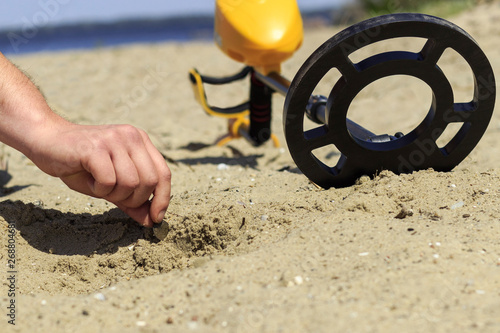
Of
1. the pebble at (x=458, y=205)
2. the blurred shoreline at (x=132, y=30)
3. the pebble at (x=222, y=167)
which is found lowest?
the blurred shoreline at (x=132, y=30)

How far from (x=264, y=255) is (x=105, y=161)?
489 millimetres

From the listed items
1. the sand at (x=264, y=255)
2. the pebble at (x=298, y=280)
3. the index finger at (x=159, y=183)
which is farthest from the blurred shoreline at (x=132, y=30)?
the pebble at (x=298, y=280)

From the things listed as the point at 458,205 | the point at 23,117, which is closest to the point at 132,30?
the point at 23,117

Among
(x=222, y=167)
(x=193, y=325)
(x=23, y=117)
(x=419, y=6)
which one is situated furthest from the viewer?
(x=419, y=6)

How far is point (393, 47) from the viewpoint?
4.87 m

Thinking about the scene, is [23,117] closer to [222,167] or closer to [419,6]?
[222,167]

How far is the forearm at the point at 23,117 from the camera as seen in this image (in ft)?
4.73

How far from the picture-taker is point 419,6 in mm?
8234

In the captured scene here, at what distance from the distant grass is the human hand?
19.3 feet

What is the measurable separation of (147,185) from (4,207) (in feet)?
2.02

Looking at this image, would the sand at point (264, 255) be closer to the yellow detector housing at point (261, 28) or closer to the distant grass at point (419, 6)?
the yellow detector housing at point (261, 28)

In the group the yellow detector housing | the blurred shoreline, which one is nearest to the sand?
the yellow detector housing

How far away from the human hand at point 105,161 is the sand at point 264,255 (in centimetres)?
20

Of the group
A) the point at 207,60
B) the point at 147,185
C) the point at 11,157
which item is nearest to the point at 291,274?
the point at 147,185
